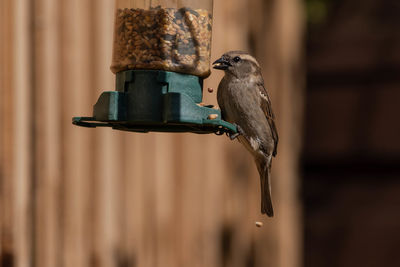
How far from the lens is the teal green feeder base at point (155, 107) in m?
2.64

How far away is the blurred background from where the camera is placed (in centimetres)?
335

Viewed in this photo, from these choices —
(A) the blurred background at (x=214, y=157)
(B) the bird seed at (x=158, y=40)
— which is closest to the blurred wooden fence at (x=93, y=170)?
(A) the blurred background at (x=214, y=157)

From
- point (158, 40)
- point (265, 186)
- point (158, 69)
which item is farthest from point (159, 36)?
point (265, 186)

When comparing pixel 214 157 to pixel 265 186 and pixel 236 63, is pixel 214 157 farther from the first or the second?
pixel 236 63

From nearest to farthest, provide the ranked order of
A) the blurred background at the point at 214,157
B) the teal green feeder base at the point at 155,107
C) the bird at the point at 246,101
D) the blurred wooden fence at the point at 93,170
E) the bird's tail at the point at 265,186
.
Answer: the teal green feeder base at the point at 155,107 → the blurred wooden fence at the point at 93,170 → the blurred background at the point at 214,157 → the bird at the point at 246,101 → the bird's tail at the point at 265,186

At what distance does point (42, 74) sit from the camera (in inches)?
134

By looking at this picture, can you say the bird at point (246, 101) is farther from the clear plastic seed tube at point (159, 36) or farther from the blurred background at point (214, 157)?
the blurred background at point (214, 157)

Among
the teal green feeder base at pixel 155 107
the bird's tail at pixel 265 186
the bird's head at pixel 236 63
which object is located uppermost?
the bird's head at pixel 236 63

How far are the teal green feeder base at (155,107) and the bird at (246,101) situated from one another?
589 millimetres

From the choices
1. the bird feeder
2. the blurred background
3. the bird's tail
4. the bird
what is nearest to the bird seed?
the bird feeder

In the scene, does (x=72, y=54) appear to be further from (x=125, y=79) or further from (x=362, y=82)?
(x=362, y=82)

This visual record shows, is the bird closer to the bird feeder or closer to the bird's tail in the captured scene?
the bird's tail

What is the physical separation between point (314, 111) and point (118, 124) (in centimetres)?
442

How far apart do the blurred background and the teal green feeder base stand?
2.17 feet
